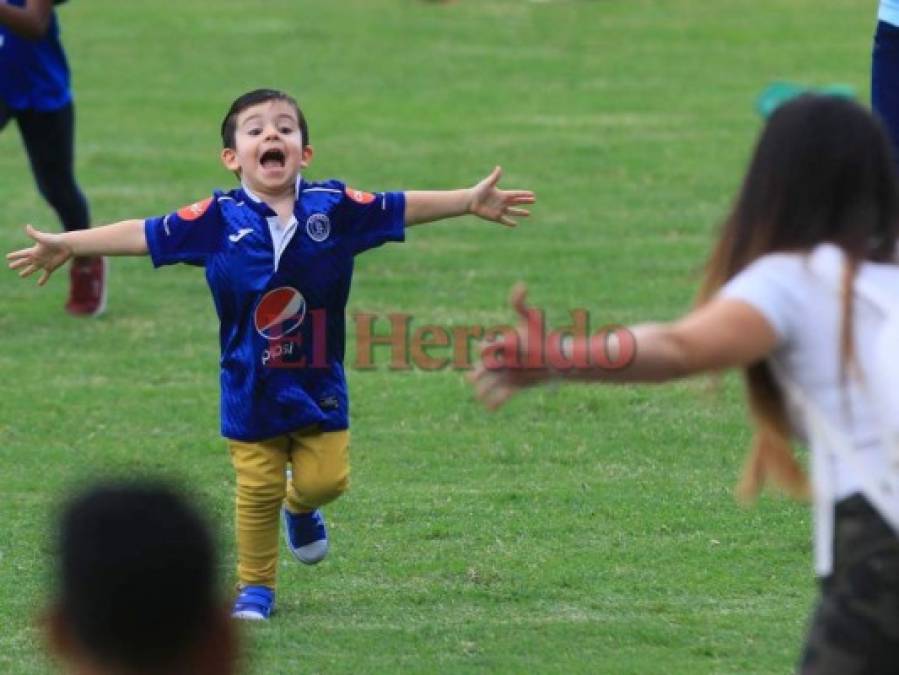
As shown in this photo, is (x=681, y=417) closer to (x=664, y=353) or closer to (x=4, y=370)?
(x=4, y=370)

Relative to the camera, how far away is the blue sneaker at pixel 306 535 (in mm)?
6516

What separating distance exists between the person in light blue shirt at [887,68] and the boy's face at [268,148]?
8.26ft

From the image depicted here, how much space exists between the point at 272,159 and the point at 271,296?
44 centimetres

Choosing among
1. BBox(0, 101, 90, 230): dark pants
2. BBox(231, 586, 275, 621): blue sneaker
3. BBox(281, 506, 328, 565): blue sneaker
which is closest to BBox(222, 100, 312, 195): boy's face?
BBox(281, 506, 328, 565): blue sneaker

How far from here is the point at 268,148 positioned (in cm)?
625

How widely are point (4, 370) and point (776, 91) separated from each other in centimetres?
625

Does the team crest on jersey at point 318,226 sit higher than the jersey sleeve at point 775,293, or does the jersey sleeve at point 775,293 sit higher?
the team crest on jersey at point 318,226

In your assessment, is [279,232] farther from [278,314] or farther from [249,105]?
[249,105]

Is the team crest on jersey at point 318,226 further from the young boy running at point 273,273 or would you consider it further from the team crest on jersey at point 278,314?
the team crest on jersey at point 278,314

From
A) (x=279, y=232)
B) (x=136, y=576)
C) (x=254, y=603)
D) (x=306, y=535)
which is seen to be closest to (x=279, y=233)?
(x=279, y=232)

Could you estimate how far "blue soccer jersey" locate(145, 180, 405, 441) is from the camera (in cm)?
618

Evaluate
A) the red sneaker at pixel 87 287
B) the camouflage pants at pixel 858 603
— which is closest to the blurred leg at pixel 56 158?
the red sneaker at pixel 87 287

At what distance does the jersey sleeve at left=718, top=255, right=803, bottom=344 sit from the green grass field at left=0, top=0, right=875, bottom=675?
0.88m

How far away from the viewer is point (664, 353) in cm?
376
